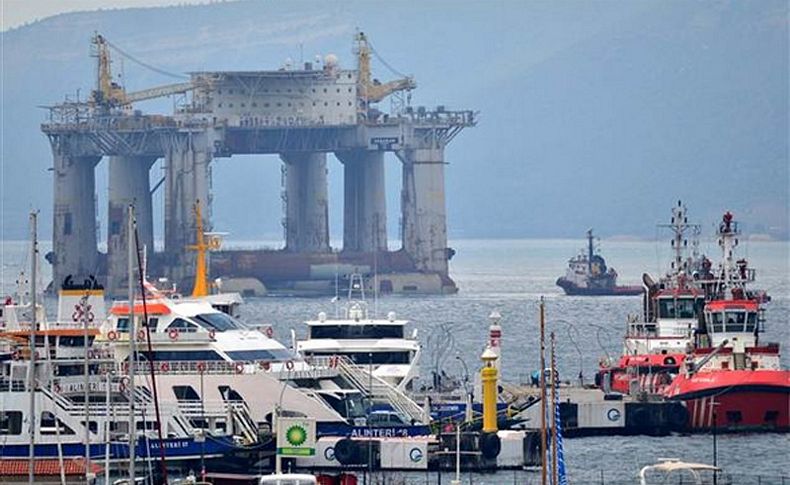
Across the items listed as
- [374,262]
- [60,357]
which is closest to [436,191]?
[374,262]

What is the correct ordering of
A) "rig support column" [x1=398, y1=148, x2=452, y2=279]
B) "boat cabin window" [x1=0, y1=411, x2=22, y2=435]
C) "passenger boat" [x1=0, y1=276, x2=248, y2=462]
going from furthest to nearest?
"rig support column" [x1=398, y1=148, x2=452, y2=279]
"boat cabin window" [x1=0, y1=411, x2=22, y2=435]
"passenger boat" [x1=0, y1=276, x2=248, y2=462]

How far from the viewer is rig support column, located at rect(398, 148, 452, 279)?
170m

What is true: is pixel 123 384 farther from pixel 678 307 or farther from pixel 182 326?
pixel 678 307

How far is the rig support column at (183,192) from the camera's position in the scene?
6427 inches

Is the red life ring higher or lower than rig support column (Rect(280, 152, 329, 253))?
lower

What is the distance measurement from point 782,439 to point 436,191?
102 metres

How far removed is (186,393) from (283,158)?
398ft

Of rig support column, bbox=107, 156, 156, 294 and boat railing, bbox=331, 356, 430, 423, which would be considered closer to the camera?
boat railing, bbox=331, 356, 430, 423

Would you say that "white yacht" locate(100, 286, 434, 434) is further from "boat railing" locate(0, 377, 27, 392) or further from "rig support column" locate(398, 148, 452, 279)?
"rig support column" locate(398, 148, 452, 279)

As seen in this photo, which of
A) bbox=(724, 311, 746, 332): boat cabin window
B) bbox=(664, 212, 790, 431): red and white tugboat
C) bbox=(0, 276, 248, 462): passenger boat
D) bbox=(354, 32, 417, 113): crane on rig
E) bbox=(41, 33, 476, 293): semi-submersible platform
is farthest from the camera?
bbox=(354, 32, 417, 113): crane on rig

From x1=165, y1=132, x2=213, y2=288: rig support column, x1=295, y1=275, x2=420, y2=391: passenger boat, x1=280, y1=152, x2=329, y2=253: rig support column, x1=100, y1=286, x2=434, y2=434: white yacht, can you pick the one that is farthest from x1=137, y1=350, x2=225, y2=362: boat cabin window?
x1=280, y1=152, x2=329, y2=253: rig support column

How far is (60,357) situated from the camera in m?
57.1

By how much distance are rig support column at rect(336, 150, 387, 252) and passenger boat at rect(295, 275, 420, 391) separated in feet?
344

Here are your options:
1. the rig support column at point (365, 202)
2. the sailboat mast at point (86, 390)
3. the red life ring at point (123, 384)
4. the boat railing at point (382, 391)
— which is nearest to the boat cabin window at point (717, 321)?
the boat railing at point (382, 391)
